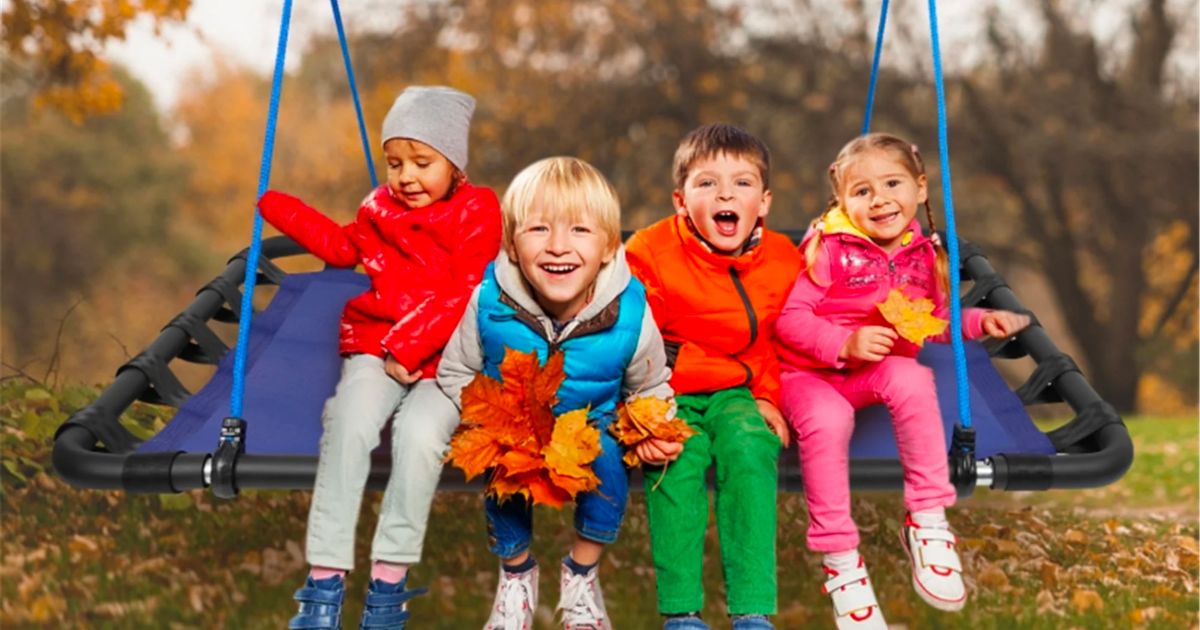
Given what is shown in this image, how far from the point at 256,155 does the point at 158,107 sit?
1.59 meters

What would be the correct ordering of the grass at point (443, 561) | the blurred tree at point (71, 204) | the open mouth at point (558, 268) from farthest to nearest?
the blurred tree at point (71, 204) < the grass at point (443, 561) < the open mouth at point (558, 268)

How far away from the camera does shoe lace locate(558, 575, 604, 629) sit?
8.89ft

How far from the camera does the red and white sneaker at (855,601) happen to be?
262 cm

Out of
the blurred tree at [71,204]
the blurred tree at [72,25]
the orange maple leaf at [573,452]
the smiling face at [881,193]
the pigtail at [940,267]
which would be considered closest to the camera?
the orange maple leaf at [573,452]

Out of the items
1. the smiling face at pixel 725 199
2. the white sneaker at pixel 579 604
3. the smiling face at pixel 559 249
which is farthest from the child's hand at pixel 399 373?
the smiling face at pixel 725 199

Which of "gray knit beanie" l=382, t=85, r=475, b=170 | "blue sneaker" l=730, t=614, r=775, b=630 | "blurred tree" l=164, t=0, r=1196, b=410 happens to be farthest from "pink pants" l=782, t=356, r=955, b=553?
"blurred tree" l=164, t=0, r=1196, b=410

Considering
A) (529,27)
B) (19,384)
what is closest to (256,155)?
(529,27)

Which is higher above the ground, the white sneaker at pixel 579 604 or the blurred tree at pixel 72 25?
the blurred tree at pixel 72 25

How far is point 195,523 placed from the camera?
4930 millimetres

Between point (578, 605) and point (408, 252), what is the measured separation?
0.96 metres

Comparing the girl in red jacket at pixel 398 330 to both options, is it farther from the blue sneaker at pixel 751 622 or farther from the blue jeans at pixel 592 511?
the blue sneaker at pixel 751 622

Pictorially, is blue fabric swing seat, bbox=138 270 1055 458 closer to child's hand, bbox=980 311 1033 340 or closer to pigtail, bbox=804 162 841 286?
child's hand, bbox=980 311 1033 340

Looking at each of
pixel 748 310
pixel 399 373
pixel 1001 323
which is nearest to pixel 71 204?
pixel 399 373

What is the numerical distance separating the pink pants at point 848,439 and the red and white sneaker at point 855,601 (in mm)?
65
